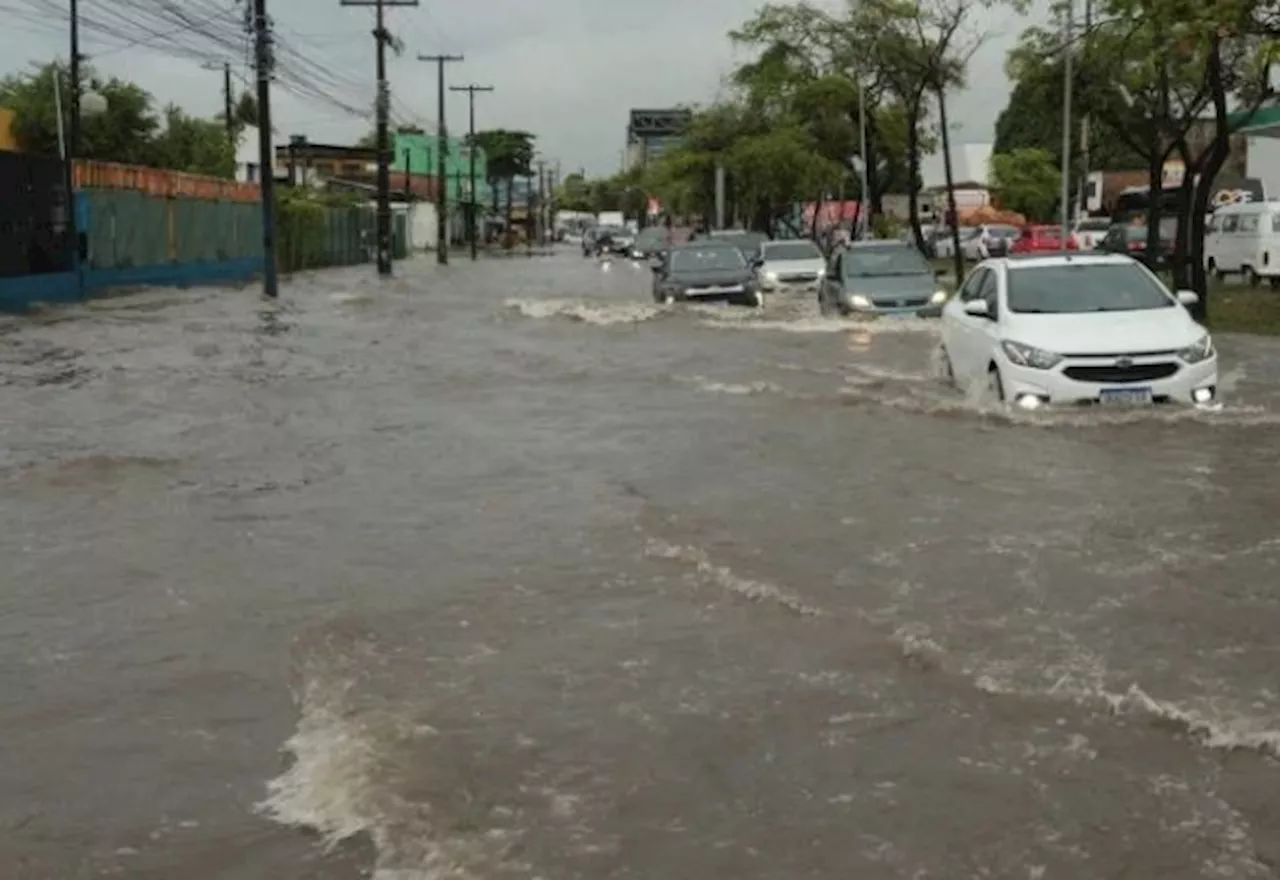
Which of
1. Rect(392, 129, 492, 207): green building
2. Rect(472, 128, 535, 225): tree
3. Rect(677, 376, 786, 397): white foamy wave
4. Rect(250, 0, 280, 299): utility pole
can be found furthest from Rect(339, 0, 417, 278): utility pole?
Rect(472, 128, 535, 225): tree

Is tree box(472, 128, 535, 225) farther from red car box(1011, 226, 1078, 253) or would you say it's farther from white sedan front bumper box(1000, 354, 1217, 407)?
white sedan front bumper box(1000, 354, 1217, 407)

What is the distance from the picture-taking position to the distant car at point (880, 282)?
24547 millimetres

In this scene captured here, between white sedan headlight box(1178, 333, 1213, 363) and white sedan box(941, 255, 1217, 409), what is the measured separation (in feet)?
0.04

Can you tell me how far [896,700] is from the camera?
6.16 meters

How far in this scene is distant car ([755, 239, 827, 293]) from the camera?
116 feet

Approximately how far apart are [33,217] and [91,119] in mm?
25626

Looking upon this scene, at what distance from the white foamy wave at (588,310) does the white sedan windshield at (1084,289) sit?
44.1ft

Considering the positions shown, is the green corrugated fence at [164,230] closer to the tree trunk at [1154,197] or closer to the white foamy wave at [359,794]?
the tree trunk at [1154,197]

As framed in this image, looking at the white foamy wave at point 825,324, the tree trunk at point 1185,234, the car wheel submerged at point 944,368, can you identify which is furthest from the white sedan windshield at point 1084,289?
the tree trunk at point 1185,234

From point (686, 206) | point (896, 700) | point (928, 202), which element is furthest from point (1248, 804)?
point (928, 202)

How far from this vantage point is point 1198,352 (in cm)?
1282

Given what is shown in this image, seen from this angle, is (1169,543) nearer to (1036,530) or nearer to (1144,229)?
(1036,530)

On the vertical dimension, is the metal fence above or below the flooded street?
above

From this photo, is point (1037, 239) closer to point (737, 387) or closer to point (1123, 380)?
point (737, 387)
